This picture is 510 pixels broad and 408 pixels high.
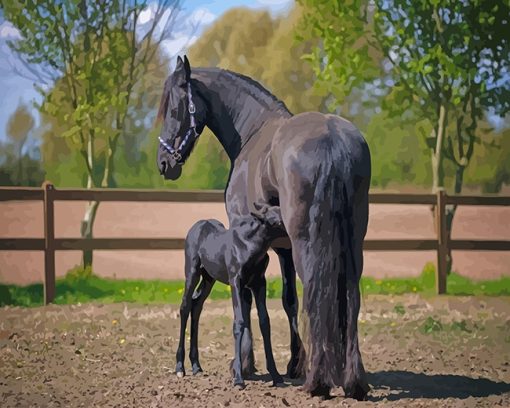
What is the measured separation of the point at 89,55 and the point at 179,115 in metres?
4.54

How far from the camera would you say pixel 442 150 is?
9.32 metres

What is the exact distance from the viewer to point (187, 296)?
4.53m

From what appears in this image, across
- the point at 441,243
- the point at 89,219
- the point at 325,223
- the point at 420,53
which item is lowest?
the point at 441,243

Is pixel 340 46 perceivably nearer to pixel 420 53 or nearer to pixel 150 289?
pixel 420 53

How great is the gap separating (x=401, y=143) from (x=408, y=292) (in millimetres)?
2138

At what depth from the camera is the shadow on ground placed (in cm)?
424

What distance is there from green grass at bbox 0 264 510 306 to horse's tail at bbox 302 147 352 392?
429cm

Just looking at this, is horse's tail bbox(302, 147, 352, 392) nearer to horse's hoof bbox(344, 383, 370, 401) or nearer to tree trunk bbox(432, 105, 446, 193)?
horse's hoof bbox(344, 383, 370, 401)

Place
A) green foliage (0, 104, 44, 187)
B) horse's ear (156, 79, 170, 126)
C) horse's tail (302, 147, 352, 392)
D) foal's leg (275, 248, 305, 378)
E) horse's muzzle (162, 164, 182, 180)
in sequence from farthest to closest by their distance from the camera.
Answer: green foliage (0, 104, 44, 187)
horse's muzzle (162, 164, 182, 180)
horse's ear (156, 79, 170, 126)
foal's leg (275, 248, 305, 378)
horse's tail (302, 147, 352, 392)

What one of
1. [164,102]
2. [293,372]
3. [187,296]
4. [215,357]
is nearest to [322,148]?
[164,102]

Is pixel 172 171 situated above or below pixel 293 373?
above

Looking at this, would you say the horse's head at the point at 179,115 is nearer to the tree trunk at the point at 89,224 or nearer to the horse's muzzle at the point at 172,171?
the horse's muzzle at the point at 172,171

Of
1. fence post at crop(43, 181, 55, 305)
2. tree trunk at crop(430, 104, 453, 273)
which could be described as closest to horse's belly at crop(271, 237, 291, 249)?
fence post at crop(43, 181, 55, 305)

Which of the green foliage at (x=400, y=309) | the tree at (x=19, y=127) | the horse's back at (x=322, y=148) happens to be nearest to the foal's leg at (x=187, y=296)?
the horse's back at (x=322, y=148)
